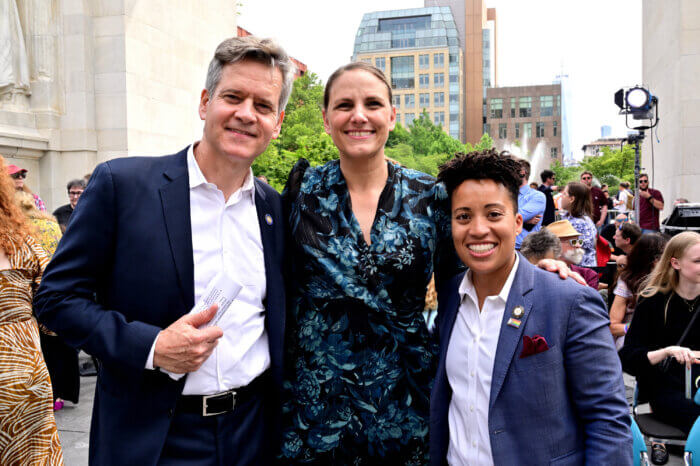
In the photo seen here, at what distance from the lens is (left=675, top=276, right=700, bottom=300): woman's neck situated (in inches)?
170

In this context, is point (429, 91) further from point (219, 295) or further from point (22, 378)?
point (219, 295)

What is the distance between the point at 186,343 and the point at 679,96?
17.2 meters

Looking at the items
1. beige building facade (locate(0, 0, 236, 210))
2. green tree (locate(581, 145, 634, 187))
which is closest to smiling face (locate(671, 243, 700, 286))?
beige building facade (locate(0, 0, 236, 210))

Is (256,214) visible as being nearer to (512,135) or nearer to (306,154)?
(306,154)

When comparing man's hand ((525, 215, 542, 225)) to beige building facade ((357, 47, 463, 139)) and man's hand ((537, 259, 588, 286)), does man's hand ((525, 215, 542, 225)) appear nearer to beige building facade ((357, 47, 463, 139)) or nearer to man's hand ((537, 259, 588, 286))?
man's hand ((537, 259, 588, 286))

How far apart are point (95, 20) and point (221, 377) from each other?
11.3 m

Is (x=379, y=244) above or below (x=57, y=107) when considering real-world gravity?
below

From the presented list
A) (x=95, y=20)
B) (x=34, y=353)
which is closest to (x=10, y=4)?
(x=95, y=20)

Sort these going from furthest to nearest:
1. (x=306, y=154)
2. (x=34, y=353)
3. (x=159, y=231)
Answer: (x=306, y=154) < (x=34, y=353) < (x=159, y=231)

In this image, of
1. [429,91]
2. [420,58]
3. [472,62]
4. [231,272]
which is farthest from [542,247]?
[472,62]

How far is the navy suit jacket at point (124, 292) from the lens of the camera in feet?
6.35

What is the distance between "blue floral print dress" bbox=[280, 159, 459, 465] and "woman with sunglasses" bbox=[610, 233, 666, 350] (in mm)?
3962

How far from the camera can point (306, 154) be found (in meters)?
23.0

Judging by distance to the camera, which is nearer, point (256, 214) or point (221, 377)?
point (221, 377)
